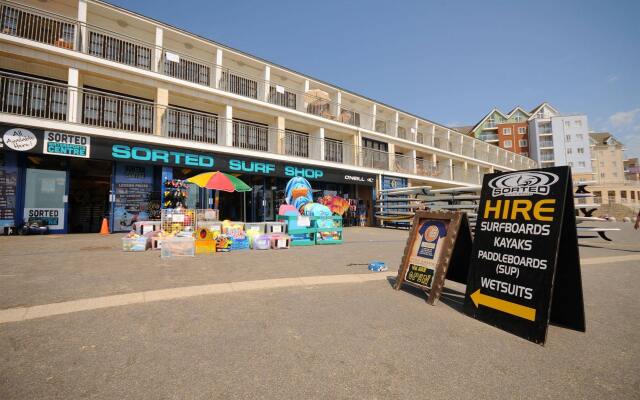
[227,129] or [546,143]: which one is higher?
[546,143]

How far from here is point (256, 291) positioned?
438cm

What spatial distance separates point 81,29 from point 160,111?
4616mm

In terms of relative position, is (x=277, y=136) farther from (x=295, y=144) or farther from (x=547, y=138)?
(x=547, y=138)

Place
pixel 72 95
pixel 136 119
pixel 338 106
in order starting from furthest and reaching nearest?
pixel 338 106
pixel 136 119
pixel 72 95

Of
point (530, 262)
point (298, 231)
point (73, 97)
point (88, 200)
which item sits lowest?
point (298, 231)

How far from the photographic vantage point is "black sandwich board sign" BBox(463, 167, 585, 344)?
301 centimetres

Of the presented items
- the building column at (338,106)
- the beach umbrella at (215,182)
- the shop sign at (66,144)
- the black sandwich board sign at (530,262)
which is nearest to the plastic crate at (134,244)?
the beach umbrella at (215,182)

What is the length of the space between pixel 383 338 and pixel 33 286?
538 centimetres

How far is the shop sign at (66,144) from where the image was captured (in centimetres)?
1091

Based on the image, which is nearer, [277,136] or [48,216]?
[48,216]

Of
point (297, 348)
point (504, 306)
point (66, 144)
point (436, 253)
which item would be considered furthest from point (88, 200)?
point (504, 306)

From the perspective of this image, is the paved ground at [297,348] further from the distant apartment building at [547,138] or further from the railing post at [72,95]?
the distant apartment building at [547,138]

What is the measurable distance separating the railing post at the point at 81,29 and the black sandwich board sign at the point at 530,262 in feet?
55.8

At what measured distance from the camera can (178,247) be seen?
284 inches
